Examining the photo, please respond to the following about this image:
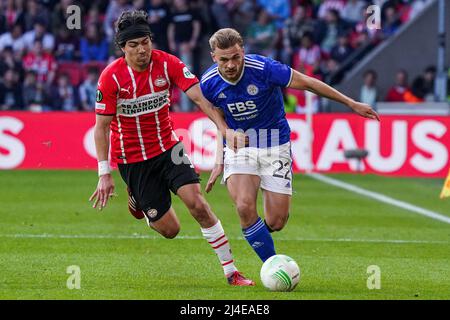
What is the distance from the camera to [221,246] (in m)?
9.99

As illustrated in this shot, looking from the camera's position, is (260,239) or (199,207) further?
(199,207)

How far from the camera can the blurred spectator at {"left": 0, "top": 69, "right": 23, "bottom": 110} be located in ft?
82.0

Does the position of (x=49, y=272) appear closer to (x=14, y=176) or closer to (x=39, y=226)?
(x=39, y=226)

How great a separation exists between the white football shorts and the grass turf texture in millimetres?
851

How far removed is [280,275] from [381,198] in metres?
9.41

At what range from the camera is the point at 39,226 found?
14.2 metres

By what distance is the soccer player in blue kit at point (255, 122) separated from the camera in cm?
975

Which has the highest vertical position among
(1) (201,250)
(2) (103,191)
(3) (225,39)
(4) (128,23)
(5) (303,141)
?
(4) (128,23)

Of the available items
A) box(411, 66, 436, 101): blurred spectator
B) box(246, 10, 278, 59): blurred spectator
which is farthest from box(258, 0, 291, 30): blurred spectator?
box(411, 66, 436, 101): blurred spectator

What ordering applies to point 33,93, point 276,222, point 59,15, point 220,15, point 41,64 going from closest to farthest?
point 276,222, point 33,93, point 41,64, point 59,15, point 220,15

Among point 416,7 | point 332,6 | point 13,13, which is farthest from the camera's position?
point 416,7

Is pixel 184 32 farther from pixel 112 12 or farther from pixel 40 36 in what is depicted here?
pixel 40 36

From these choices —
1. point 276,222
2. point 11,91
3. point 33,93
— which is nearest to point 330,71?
point 33,93

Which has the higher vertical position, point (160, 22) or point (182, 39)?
point (160, 22)
